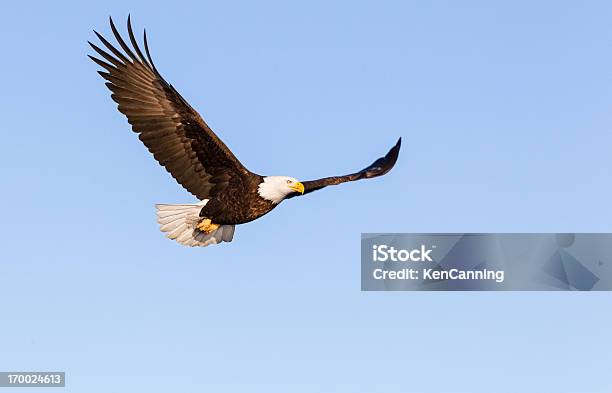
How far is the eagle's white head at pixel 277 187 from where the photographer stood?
16.5m

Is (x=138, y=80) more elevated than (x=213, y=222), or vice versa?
(x=138, y=80)

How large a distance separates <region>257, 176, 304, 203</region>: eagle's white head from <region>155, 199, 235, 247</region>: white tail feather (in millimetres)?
732

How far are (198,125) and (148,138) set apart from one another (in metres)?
0.51

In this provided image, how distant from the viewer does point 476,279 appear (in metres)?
18.7

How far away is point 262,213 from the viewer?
16609 mm

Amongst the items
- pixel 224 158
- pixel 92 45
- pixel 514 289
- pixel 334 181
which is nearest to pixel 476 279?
pixel 514 289

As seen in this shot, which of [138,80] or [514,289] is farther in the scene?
[514,289]

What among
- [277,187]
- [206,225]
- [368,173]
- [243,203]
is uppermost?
[368,173]

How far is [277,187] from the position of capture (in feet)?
54.2

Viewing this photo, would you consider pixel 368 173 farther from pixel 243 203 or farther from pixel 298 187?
pixel 243 203

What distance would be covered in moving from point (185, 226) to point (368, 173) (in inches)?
80.9

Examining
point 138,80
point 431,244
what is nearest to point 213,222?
point 138,80

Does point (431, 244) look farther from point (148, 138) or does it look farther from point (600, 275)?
point (148, 138)

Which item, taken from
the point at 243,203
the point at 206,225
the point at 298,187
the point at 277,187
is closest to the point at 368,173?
the point at 298,187
